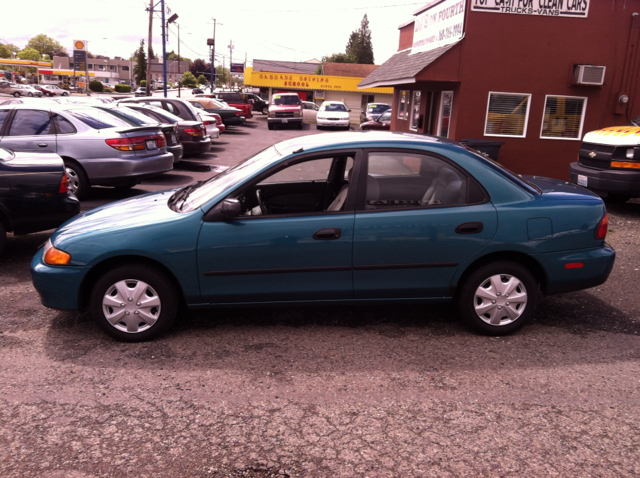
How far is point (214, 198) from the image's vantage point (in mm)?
4484

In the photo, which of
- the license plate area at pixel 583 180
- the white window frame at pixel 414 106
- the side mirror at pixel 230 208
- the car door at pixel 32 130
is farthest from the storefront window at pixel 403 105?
the side mirror at pixel 230 208

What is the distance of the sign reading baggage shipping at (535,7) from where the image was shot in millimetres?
13680

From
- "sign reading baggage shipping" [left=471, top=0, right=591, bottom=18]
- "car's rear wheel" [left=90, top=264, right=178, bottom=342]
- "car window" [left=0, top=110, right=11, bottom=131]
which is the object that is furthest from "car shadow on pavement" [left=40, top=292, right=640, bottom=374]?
"sign reading baggage shipping" [left=471, top=0, right=591, bottom=18]

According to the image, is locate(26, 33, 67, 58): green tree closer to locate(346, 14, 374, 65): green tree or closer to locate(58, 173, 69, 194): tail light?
locate(346, 14, 374, 65): green tree

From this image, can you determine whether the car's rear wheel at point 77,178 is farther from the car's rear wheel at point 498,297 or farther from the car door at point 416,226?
the car's rear wheel at point 498,297

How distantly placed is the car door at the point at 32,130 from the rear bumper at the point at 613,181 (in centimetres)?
912

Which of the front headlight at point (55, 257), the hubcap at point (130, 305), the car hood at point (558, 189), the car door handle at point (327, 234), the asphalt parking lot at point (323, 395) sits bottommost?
the asphalt parking lot at point (323, 395)

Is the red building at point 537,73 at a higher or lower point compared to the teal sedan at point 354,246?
higher

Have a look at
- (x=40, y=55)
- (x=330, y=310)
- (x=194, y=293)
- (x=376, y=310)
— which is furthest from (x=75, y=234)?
(x=40, y=55)

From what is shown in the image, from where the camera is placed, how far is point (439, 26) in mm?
15953

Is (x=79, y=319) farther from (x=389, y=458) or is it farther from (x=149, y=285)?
(x=389, y=458)

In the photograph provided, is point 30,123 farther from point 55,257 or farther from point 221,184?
point 221,184

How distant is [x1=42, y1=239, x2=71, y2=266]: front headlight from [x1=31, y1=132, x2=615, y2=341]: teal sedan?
0.03 feet

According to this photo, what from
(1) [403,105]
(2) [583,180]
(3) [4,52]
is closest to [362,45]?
(1) [403,105]
